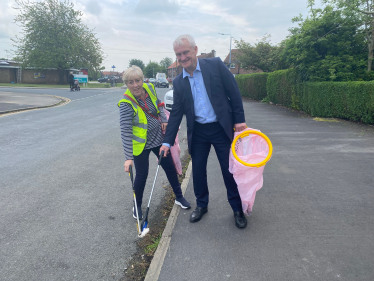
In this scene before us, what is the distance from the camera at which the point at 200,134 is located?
3.39 m

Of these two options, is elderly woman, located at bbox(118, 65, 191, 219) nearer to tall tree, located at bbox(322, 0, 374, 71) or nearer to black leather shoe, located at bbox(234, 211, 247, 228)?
black leather shoe, located at bbox(234, 211, 247, 228)

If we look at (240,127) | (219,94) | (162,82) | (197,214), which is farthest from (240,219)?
(162,82)

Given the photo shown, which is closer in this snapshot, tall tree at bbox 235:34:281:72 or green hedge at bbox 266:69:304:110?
green hedge at bbox 266:69:304:110

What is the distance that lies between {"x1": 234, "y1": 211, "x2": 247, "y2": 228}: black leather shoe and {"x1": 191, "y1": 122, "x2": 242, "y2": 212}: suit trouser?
0.05m

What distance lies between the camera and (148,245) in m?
3.11

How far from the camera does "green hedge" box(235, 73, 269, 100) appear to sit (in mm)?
22261

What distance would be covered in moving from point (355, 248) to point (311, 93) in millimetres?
10652

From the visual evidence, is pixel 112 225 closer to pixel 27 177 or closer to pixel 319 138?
pixel 27 177

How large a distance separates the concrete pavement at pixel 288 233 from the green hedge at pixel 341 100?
464 centimetres

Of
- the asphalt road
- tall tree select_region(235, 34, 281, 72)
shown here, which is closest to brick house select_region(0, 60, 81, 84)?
tall tree select_region(235, 34, 281, 72)

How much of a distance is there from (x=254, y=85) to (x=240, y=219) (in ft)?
69.9

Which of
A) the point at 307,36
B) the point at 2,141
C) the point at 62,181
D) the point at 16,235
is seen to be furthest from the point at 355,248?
the point at 307,36

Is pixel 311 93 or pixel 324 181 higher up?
pixel 311 93

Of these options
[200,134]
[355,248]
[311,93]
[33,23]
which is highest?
[33,23]
